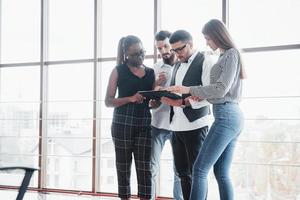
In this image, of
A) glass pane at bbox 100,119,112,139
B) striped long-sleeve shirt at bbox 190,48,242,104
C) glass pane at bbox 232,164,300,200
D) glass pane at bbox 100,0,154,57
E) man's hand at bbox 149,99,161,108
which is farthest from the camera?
glass pane at bbox 100,119,112,139

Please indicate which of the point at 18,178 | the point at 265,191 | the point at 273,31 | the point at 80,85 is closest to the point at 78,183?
the point at 18,178

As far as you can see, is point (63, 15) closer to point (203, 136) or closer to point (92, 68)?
point (92, 68)

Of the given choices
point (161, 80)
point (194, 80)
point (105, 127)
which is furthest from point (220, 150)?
point (105, 127)

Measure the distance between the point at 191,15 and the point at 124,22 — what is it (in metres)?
0.68

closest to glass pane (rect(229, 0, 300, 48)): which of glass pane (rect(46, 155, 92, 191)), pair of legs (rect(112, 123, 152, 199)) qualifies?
pair of legs (rect(112, 123, 152, 199))

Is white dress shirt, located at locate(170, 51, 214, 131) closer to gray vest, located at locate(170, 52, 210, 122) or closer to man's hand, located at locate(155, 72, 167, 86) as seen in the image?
gray vest, located at locate(170, 52, 210, 122)

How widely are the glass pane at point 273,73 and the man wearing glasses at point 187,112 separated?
80cm

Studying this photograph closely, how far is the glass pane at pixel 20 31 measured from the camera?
3777 millimetres

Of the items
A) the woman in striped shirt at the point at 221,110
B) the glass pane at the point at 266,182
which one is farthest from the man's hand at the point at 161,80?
the glass pane at the point at 266,182

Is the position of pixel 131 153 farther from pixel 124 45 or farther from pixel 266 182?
pixel 266 182

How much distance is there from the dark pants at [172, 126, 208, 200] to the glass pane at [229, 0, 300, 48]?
3.86 feet

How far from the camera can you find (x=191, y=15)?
316cm

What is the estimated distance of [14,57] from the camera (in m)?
3.85

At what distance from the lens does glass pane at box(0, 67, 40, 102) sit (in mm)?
3745
